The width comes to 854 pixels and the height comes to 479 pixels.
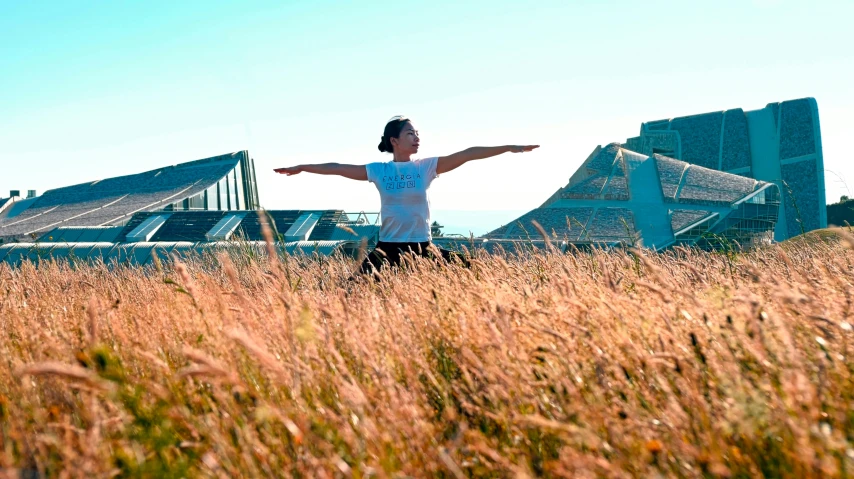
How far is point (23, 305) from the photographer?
17.4 ft

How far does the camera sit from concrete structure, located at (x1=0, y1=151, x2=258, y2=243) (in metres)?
53.7

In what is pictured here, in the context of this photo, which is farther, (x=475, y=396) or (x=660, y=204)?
(x=660, y=204)

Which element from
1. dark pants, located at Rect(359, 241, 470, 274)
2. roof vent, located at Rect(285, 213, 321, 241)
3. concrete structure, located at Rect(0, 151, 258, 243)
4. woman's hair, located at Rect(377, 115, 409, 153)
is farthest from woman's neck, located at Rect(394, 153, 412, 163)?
concrete structure, located at Rect(0, 151, 258, 243)

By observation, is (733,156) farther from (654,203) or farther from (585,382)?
(585,382)

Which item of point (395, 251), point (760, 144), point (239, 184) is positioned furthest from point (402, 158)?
point (239, 184)

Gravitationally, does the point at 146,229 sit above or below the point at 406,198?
below

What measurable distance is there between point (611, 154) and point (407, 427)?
43654 millimetres

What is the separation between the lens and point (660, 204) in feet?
132

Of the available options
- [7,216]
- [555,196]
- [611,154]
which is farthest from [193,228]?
[7,216]

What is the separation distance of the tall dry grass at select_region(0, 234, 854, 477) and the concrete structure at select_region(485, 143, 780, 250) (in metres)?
33.0

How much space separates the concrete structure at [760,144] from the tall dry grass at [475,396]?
54.1 metres

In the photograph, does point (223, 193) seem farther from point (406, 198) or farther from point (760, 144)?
point (406, 198)

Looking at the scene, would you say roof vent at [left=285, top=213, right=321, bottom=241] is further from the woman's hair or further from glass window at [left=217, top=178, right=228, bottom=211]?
the woman's hair

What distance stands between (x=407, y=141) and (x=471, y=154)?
507 mm
